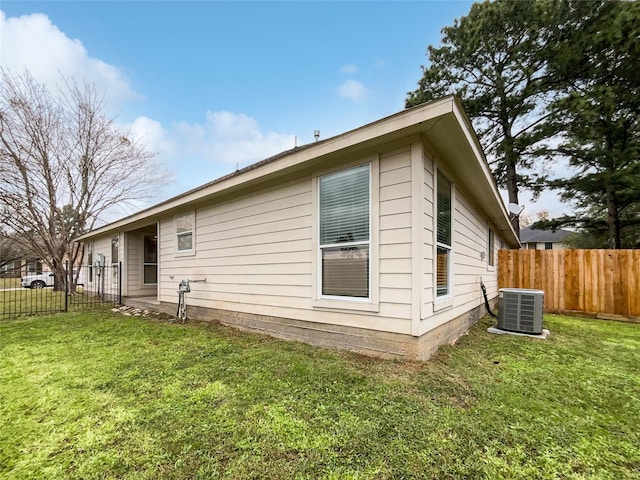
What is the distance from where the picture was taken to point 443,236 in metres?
3.93

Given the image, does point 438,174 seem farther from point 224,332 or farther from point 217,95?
point 217,95

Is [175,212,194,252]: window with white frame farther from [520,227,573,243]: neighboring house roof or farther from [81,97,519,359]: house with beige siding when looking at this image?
[520,227,573,243]: neighboring house roof

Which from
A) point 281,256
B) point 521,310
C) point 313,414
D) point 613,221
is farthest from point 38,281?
point 613,221

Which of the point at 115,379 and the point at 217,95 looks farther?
the point at 217,95

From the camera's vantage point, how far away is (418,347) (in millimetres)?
3045

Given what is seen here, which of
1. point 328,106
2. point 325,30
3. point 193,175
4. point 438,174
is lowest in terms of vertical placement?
point 438,174

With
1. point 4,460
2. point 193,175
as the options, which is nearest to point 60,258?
point 193,175

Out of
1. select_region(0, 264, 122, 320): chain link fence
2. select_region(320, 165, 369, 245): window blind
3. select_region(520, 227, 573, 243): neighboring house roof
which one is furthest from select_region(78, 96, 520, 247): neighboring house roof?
select_region(520, 227, 573, 243): neighboring house roof

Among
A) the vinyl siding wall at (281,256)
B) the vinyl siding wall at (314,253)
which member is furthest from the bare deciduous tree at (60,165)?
the vinyl siding wall at (281,256)

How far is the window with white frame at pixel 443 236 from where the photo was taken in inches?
148

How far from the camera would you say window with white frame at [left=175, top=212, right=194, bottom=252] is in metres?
6.38

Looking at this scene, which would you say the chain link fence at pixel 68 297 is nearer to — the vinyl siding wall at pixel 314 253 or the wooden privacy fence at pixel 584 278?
the vinyl siding wall at pixel 314 253

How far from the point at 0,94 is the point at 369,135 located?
14523mm

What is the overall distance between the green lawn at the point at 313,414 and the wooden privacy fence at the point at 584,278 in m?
3.95
